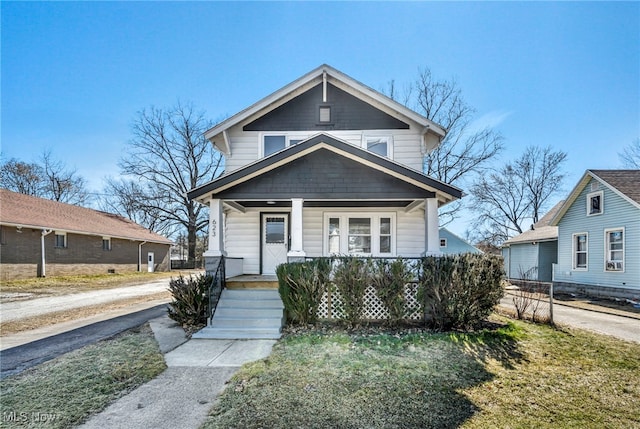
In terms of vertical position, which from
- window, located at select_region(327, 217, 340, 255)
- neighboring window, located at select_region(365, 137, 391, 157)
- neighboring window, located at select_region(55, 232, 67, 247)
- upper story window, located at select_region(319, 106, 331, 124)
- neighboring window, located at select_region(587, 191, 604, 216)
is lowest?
neighboring window, located at select_region(55, 232, 67, 247)

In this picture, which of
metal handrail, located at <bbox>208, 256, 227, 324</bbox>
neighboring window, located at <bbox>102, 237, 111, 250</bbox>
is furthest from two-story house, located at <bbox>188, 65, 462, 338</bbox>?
neighboring window, located at <bbox>102, 237, 111, 250</bbox>

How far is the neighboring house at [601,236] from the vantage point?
1270cm

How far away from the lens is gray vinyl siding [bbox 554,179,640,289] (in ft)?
41.3

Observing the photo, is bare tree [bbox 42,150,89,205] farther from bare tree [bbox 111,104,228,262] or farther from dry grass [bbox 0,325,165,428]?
dry grass [bbox 0,325,165,428]

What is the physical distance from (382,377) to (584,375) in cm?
314

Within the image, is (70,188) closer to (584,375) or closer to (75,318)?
(75,318)

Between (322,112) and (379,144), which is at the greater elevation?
(322,112)

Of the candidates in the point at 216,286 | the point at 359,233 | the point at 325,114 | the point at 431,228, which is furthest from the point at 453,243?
the point at 216,286

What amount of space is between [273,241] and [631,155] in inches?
1285

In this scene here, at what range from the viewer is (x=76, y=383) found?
4.38 metres

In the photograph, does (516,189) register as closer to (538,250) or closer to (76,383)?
(538,250)

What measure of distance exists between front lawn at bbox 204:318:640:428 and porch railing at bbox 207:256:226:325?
2.22 meters

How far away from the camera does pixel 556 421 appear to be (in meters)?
3.48

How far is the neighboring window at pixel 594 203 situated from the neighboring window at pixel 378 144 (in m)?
11.2
